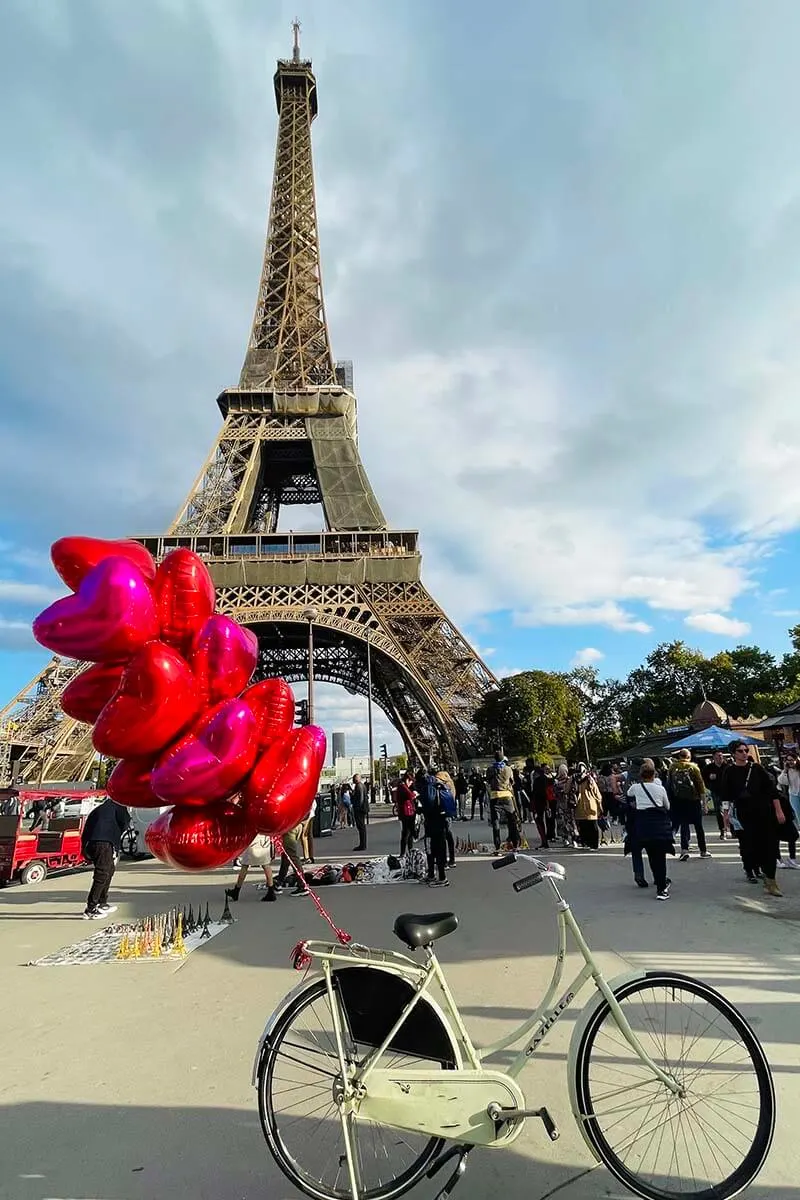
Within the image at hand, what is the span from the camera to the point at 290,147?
5197 cm

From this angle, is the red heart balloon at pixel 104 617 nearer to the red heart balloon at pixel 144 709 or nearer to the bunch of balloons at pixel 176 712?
the bunch of balloons at pixel 176 712

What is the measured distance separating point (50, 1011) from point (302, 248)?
174ft

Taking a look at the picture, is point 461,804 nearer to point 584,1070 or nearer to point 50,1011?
point 50,1011

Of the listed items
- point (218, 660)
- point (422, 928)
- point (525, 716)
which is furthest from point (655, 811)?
point (525, 716)

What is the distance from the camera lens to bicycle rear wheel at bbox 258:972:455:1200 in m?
2.54

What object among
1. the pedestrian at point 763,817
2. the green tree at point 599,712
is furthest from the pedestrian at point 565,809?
the green tree at point 599,712

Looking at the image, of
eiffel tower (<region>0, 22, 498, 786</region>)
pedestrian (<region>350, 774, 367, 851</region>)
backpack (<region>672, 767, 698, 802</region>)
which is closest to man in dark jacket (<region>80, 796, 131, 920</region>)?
pedestrian (<region>350, 774, 367, 851</region>)

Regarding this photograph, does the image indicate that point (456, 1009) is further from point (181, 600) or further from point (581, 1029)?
point (181, 600)

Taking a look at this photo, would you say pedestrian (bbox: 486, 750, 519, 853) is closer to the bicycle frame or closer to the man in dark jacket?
the man in dark jacket

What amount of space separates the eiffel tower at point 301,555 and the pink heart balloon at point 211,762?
2690 centimetres

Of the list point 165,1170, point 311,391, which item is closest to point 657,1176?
point 165,1170

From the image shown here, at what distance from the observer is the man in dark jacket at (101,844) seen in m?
8.05

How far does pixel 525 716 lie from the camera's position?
95.7 feet

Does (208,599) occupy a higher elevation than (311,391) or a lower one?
lower
